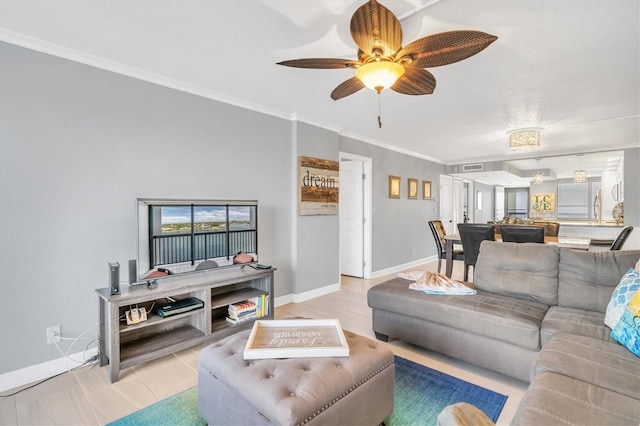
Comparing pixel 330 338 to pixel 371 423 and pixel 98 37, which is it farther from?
pixel 98 37

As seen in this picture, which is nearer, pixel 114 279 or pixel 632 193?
pixel 114 279

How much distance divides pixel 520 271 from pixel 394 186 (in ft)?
11.1

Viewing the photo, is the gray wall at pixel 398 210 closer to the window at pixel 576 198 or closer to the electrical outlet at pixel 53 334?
the electrical outlet at pixel 53 334

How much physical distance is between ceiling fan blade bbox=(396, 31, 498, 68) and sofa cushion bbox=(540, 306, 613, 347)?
1.75m

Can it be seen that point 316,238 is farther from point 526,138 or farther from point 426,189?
point 426,189

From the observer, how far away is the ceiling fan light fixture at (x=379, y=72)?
1.75 meters

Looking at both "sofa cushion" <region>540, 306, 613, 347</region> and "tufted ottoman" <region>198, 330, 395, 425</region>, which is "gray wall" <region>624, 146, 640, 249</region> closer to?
"sofa cushion" <region>540, 306, 613, 347</region>

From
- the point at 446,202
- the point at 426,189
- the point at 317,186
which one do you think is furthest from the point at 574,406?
the point at 446,202

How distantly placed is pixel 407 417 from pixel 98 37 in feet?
10.3

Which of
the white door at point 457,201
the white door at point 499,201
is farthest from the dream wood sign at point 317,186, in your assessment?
the white door at point 499,201

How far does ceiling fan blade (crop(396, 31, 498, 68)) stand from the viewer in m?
1.54

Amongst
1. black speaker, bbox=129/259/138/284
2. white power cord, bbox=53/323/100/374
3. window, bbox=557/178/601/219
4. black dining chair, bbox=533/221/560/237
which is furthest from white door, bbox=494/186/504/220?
white power cord, bbox=53/323/100/374

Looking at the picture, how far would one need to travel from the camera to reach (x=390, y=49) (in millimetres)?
1709

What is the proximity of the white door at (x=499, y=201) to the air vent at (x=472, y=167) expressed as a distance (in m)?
6.01
